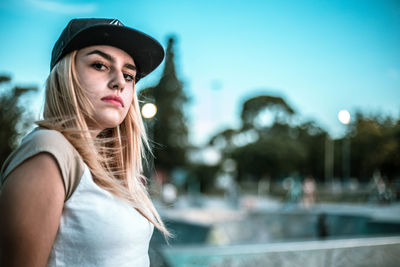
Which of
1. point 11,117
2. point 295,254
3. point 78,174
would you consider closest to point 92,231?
point 78,174

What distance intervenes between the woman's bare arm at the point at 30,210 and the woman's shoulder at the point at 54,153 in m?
0.01

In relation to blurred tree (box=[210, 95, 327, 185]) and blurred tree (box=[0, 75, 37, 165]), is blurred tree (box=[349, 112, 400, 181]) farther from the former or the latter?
blurred tree (box=[210, 95, 327, 185])

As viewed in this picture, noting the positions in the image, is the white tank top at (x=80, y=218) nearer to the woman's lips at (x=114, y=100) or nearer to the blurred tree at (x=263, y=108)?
the woman's lips at (x=114, y=100)

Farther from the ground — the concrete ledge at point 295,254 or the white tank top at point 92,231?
the white tank top at point 92,231

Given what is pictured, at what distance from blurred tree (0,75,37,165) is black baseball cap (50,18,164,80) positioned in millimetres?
10356

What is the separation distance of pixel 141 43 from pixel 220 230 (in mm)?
11792

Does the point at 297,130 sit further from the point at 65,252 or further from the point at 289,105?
the point at 65,252

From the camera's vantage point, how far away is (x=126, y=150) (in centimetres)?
127

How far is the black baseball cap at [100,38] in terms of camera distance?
3.15ft

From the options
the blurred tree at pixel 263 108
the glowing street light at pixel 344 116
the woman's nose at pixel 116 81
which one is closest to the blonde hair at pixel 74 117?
the woman's nose at pixel 116 81

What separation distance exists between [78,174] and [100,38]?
19.2 inches

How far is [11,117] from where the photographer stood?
10.9 meters

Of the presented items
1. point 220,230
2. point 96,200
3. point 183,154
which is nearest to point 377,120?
point 220,230

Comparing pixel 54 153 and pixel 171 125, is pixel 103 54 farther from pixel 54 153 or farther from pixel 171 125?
pixel 171 125
